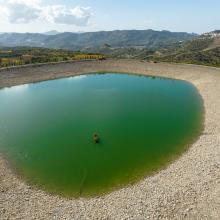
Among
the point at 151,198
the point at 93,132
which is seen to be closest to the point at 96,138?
the point at 93,132

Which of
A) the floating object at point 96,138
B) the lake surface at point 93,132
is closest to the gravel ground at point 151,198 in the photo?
the lake surface at point 93,132

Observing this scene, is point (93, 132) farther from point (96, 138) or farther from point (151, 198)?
point (151, 198)

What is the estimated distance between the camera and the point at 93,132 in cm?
2427

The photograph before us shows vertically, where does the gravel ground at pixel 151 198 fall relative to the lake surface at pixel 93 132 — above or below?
above

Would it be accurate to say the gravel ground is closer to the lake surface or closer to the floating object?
the lake surface

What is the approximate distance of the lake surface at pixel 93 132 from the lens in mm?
17484

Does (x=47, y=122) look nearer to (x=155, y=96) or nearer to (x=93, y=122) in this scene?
(x=93, y=122)

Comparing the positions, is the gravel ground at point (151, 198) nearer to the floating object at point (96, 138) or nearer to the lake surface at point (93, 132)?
the lake surface at point (93, 132)

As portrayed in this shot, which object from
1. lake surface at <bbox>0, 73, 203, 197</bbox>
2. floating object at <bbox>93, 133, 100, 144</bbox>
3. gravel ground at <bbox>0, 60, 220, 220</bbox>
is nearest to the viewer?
gravel ground at <bbox>0, 60, 220, 220</bbox>

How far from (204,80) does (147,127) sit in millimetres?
21803

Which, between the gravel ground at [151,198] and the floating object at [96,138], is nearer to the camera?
the gravel ground at [151,198]

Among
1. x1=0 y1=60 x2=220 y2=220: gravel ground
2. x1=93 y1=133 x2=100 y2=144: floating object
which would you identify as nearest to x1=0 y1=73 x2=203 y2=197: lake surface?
x1=93 y1=133 x2=100 y2=144: floating object

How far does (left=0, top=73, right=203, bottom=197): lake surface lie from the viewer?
17484mm

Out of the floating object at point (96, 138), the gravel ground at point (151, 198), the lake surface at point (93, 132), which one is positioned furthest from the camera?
the floating object at point (96, 138)
